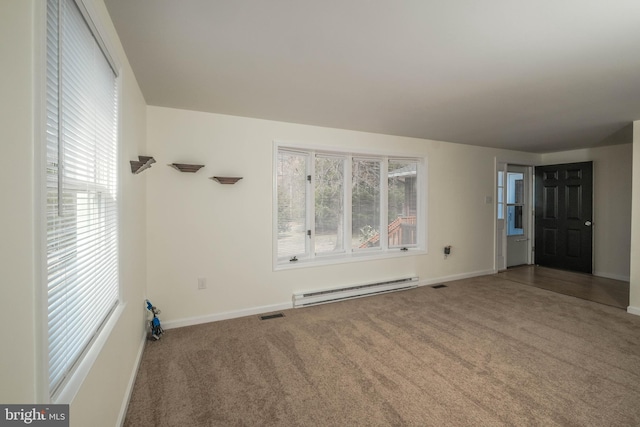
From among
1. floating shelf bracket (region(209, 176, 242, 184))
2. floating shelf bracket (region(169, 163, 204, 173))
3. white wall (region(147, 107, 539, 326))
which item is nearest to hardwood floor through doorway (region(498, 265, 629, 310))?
white wall (region(147, 107, 539, 326))

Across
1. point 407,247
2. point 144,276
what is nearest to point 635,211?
point 407,247

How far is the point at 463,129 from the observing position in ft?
13.3

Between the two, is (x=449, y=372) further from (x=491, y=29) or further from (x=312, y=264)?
(x=491, y=29)

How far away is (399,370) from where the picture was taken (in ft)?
7.80

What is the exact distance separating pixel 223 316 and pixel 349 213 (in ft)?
6.89

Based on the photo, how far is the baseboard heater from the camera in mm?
3785

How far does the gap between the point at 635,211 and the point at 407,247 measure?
9.07 feet

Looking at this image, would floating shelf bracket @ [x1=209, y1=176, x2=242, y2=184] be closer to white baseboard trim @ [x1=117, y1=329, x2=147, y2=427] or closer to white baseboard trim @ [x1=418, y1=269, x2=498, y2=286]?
white baseboard trim @ [x1=117, y1=329, x2=147, y2=427]

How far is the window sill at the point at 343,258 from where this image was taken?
3792mm

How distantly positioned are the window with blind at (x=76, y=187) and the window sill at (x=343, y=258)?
2.21m

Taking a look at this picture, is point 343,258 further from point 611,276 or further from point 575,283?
point 611,276

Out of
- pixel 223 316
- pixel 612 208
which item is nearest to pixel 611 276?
pixel 612 208

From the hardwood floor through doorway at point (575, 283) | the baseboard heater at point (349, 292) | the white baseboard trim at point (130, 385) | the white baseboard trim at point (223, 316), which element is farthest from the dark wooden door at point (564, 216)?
the white baseboard trim at point (130, 385)

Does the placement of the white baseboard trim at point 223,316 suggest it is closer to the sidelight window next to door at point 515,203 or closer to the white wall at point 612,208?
the sidelight window next to door at point 515,203
